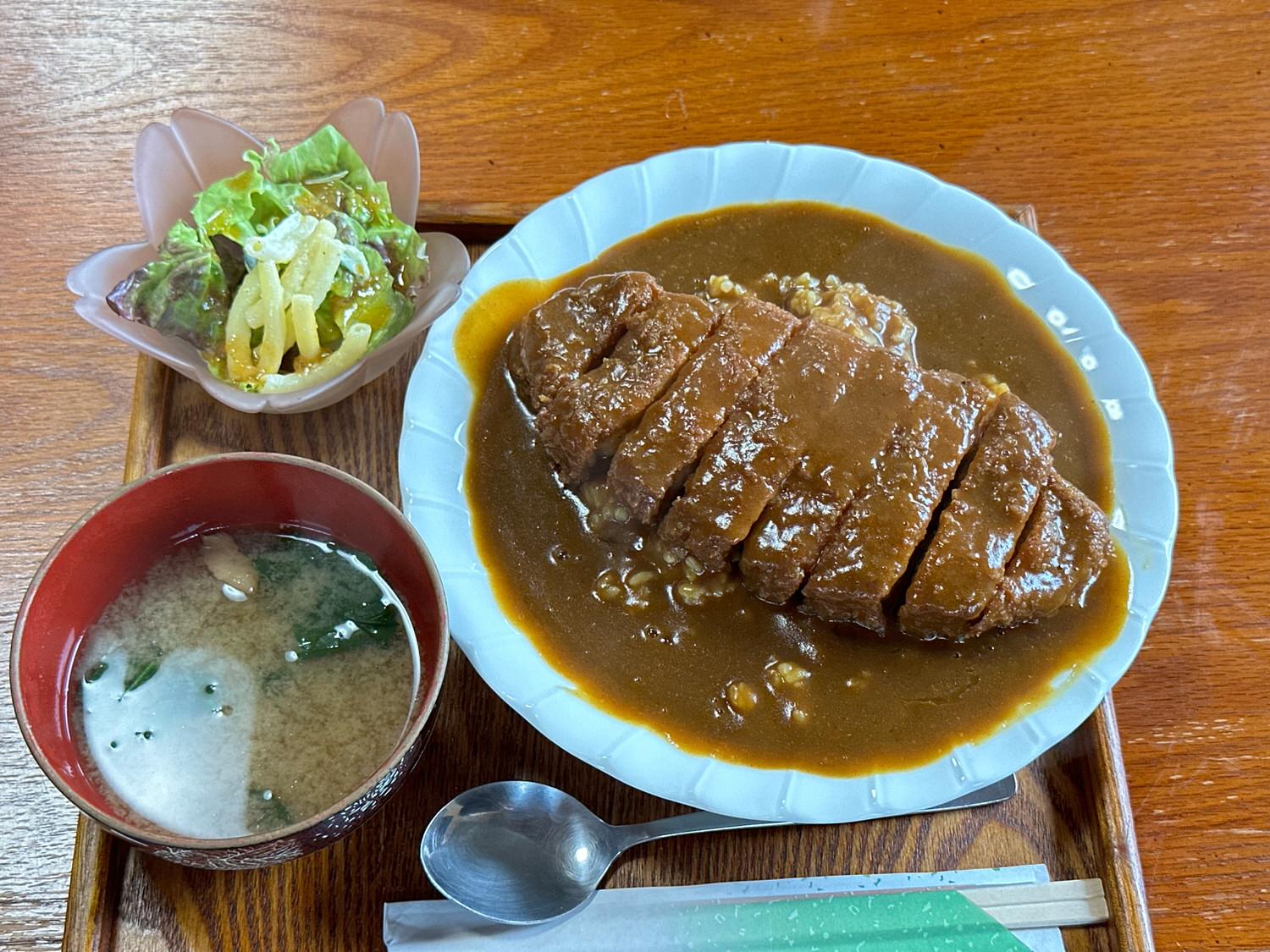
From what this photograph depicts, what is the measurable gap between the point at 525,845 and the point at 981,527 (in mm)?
1186

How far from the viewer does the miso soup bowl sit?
1.51 meters

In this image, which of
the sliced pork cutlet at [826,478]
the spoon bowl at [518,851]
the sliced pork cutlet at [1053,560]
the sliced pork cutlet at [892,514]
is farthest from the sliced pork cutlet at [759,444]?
the spoon bowl at [518,851]

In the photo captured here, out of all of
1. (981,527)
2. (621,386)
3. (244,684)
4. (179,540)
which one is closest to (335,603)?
(244,684)

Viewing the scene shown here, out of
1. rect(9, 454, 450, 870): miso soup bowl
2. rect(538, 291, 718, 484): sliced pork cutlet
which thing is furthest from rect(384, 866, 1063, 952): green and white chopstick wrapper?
rect(538, 291, 718, 484): sliced pork cutlet

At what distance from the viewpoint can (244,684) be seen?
1.74 meters

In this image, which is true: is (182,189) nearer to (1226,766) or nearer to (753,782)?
(753,782)

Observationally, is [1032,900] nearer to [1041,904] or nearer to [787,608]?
[1041,904]

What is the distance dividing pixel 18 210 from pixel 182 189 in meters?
0.56

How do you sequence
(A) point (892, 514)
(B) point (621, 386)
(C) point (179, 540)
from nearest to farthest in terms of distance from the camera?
(C) point (179, 540)
(A) point (892, 514)
(B) point (621, 386)

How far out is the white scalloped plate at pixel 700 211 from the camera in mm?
1933

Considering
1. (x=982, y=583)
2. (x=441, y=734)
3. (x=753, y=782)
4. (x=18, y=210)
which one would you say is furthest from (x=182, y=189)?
(x=982, y=583)

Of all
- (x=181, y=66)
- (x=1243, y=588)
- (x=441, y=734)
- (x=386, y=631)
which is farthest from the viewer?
(x=181, y=66)

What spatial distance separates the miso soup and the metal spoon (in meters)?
0.32

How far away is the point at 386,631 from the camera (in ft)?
5.96
